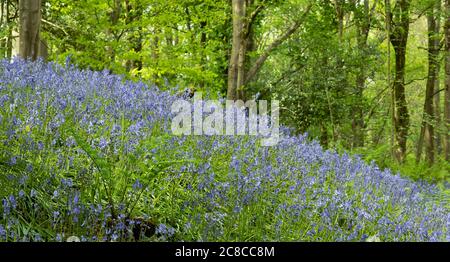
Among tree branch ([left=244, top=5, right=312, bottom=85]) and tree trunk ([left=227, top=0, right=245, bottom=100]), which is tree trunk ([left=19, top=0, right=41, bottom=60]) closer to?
tree trunk ([left=227, top=0, right=245, bottom=100])

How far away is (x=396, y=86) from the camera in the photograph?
42.0 ft

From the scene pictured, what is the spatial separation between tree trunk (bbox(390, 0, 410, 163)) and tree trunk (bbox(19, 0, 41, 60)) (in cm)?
819

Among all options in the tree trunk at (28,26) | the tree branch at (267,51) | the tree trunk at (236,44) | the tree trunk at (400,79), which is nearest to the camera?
the tree trunk at (28,26)

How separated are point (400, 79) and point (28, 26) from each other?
8.83 metres

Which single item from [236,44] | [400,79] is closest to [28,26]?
[236,44]

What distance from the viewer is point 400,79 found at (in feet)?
40.1

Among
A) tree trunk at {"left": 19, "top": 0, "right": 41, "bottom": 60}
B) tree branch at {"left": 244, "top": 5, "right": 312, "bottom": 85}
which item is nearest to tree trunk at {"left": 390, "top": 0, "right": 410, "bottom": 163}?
tree branch at {"left": 244, "top": 5, "right": 312, "bottom": 85}

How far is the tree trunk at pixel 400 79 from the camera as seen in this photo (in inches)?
470

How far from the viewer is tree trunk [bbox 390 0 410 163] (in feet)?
39.2

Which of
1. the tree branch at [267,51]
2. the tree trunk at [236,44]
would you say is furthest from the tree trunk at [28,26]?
the tree branch at [267,51]

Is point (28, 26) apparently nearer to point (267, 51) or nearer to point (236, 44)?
point (236, 44)

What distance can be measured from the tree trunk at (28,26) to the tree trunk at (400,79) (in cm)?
819

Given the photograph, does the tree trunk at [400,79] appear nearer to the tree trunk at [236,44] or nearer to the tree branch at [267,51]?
the tree branch at [267,51]

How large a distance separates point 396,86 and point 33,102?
10.8m
